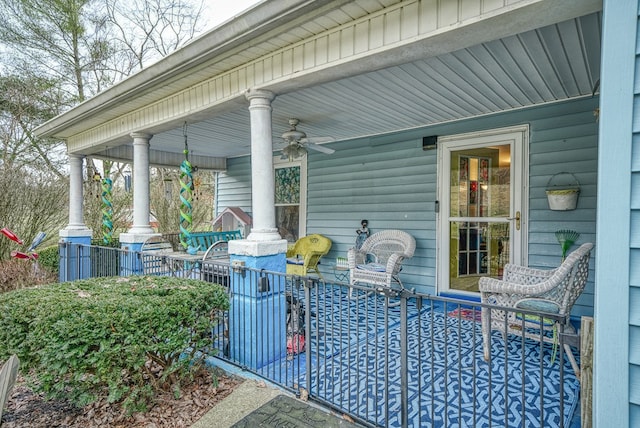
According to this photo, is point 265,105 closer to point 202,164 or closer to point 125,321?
point 125,321

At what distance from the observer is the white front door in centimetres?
430

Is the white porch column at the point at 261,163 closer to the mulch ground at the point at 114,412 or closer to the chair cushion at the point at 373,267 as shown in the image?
the mulch ground at the point at 114,412

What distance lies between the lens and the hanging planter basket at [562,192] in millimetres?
3791

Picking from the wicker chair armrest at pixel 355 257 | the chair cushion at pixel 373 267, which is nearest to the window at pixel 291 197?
the wicker chair armrest at pixel 355 257

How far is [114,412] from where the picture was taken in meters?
2.29

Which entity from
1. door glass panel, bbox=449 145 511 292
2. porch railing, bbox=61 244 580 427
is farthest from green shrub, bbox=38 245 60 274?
door glass panel, bbox=449 145 511 292

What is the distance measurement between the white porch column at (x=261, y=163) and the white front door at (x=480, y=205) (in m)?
2.84

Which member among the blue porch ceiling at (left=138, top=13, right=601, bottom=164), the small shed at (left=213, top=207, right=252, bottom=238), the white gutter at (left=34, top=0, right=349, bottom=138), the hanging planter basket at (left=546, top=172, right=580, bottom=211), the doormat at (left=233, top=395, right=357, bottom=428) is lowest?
the doormat at (left=233, top=395, right=357, bottom=428)

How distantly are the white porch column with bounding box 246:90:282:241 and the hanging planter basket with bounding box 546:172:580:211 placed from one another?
3.17 meters

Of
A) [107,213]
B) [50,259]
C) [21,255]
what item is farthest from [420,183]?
[50,259]

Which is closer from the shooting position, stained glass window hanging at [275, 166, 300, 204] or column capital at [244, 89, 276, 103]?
column capital at [244, 89, 276, 103]

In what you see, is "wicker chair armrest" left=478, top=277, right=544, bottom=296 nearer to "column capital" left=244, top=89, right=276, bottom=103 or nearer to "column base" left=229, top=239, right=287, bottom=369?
"column base" left=229, top=239, right=287, bottom=369

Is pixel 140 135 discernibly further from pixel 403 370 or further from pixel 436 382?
pixel 436 382

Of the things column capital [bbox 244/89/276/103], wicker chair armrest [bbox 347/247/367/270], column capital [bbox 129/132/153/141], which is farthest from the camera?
wicker chair armrest [bbox 347/247/367/270]
